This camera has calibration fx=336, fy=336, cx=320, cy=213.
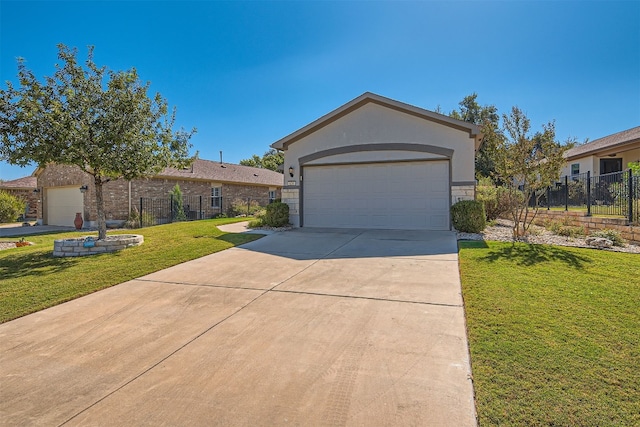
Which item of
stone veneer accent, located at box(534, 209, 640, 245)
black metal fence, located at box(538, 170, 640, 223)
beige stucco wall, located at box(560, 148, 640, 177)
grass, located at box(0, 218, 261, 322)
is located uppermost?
beige stucco wall, located at box(560, 148, 640, 177)

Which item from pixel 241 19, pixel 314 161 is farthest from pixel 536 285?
pixel 241 19

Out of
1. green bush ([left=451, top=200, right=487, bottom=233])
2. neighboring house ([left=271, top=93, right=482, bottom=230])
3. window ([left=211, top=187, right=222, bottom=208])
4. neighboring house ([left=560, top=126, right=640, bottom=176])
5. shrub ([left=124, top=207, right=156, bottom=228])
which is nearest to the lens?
green bush ([left=451, top=200, right=487, bottom=233])

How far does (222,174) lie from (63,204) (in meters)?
9.54

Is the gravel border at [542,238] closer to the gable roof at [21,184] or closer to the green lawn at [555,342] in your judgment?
the green lawn at [555,342]

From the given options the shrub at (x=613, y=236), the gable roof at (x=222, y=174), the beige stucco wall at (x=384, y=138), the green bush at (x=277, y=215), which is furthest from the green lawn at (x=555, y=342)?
the gable roof at (x=222, y=174)

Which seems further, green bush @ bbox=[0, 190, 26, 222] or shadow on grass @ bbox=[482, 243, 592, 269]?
green bush @ bbox=[0, 190, 26, 222]

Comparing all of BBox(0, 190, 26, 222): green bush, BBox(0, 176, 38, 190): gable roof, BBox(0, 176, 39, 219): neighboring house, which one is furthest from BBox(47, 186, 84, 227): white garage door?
BBox(0, 176, 39, 219): neighboring house

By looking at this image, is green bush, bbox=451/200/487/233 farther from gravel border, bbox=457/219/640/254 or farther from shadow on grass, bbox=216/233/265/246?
shadow on grass, bbox=216/233/265/246

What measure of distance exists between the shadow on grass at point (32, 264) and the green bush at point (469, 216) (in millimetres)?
10350

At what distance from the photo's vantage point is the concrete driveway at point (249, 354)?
2.53 meters

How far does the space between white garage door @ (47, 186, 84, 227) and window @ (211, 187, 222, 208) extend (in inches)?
294

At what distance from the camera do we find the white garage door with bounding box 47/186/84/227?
19016 mm

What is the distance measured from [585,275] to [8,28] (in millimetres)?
16636

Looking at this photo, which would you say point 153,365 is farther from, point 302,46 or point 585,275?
point 302,46
